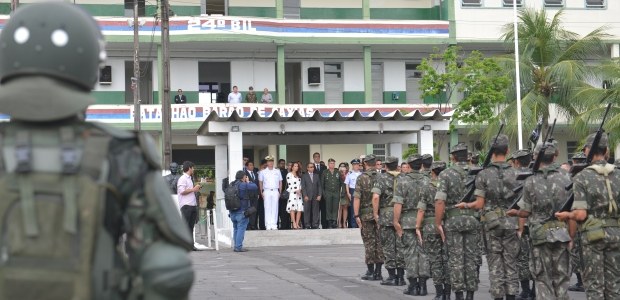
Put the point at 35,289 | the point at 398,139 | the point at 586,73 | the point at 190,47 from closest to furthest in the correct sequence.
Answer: the point at 35,289 < the point at 398,139 < the point at 586,73 < the point at 190,47

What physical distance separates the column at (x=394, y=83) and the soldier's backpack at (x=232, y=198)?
2259 centimetres

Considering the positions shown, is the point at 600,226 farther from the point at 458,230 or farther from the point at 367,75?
the point at 367,75

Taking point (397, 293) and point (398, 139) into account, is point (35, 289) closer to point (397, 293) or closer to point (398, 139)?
point (397, 293)

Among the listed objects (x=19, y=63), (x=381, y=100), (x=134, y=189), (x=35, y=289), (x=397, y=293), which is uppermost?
(x=381, y=100)

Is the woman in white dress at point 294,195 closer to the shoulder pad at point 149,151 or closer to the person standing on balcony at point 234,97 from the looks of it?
the person standing on balcony at point 234,97

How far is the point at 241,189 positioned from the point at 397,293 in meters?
9.22

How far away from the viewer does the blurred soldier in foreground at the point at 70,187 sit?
3.99 meters

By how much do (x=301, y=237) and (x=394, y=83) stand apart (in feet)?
65.8

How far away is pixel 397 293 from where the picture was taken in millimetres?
15172

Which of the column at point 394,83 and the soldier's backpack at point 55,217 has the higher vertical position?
the column at point 394,83

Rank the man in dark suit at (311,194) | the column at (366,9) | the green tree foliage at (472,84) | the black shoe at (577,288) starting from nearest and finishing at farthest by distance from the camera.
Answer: the black shoe at (577,288) < the man in dark suit at (311,194) < the green tree foliage at (472,84) < the column at (366,9)

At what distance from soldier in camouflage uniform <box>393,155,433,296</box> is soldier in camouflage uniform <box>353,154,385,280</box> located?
6.44 feet

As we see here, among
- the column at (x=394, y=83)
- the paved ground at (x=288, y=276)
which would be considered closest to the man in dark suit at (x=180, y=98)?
the column at (x=394, y=83)

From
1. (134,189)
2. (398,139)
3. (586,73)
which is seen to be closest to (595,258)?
(134,189)
